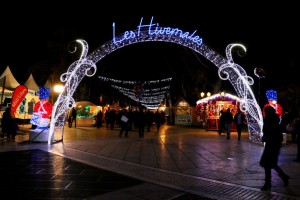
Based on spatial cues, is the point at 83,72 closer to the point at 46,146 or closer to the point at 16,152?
the point at 46,146

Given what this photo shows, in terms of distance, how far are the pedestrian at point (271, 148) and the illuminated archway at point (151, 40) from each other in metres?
7.39

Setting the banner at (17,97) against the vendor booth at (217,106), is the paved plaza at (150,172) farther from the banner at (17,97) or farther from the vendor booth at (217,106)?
the vendor booth at (217,106)

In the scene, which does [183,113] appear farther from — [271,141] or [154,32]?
[271,141]

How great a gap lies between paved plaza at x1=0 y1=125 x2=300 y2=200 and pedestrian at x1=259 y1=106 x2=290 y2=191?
0.76ft

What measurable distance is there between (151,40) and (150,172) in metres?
7.38

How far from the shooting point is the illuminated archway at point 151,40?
13.6 m

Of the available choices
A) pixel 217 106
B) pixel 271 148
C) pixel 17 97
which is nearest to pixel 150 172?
pixel 271 148

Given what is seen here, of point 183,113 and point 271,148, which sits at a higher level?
point 183,113

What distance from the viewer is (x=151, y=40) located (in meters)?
13.8

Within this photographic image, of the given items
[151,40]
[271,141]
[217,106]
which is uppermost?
[151,40]

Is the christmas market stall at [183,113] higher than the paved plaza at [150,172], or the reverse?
the christmas market stall at [183,113]

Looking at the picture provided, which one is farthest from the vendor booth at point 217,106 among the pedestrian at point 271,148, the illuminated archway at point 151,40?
the pedestrian at point 271,148

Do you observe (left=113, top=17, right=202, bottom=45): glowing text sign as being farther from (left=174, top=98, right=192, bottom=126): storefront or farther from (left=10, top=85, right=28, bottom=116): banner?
(left=174, top=98, right=192, bottom=126): storefront

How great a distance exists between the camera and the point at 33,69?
3077 centimetres
